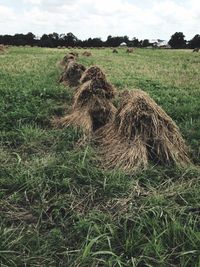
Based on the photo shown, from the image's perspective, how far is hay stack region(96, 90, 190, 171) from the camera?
5422 mm

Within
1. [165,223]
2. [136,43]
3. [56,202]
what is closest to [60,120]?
[56,202]

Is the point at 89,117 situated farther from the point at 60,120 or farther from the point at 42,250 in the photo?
the point at 42,250

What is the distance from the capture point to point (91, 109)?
743cm

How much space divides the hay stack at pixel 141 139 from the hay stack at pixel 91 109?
2.83ft

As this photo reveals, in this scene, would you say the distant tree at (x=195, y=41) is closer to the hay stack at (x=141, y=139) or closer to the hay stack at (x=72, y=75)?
the hay stack at (x=72, y=75)

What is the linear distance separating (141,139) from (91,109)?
1.93m

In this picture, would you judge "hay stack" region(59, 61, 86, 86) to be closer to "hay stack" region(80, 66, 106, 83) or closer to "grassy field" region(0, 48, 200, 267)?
"hay stack" region(80, 66, 106, 83)

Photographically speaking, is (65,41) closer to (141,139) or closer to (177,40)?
A: (177,40)

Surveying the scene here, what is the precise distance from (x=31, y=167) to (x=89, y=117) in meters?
2.19

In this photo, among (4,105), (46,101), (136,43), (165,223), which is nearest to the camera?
(165,223)

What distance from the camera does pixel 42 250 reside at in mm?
3674

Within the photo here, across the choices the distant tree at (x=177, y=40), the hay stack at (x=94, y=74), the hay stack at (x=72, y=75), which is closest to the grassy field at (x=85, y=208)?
the hay stack at (x=94, y=74)

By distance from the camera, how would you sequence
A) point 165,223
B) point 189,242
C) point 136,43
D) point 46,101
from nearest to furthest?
1. point 189,242
2. point 165,223
3. point 46,101
4. point 136,43

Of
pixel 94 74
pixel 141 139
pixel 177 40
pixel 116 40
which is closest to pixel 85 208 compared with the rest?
pixel 141 139
